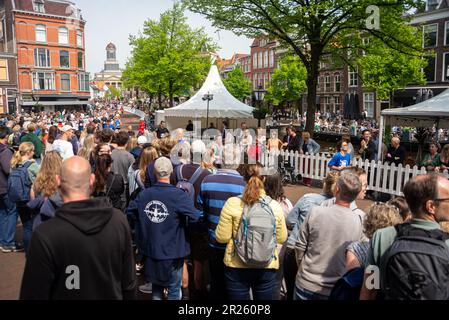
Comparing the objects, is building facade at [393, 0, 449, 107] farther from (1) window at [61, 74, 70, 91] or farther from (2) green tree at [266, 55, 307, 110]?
(1) window at [61, 74, 70, 91]

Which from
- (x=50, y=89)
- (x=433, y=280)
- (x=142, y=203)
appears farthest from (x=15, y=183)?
(x=50, y=89)

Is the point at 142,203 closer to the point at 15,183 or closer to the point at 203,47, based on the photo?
the point at 15,183

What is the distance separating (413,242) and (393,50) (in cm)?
1565

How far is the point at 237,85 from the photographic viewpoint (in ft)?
190

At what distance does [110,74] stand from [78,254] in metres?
145

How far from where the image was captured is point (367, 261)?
231cm

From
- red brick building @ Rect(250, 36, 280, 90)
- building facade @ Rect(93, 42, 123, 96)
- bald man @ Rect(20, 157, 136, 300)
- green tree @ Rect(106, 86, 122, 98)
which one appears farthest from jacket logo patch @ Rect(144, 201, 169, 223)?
building facade @ Rect(93, 42, 123, 96)

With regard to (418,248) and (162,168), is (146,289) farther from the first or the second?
(418,248)

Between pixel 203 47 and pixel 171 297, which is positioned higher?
pixel 203 47

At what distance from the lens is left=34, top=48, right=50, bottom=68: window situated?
145 ft

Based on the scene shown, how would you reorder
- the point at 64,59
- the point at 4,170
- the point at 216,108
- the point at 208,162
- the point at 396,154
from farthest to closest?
1. the point at 64,59
2. the point at 216,108
3. the point at 396,154
4. the point at 4,170
5. the point at 208,162

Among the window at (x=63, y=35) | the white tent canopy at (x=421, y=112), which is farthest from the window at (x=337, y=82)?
the window at (x=63, y=35)

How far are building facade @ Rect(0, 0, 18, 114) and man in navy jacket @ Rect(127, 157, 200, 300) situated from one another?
44.0 m

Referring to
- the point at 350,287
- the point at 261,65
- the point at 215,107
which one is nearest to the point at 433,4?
the point at 215,107
